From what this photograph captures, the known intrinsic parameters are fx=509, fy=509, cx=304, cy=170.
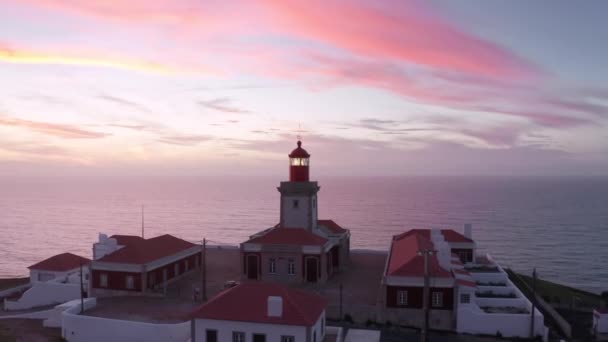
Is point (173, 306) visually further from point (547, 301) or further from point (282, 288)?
point (547, 301)

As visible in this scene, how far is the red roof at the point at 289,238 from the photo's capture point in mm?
39562

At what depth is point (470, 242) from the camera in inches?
1836

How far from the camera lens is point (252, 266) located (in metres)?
40.0

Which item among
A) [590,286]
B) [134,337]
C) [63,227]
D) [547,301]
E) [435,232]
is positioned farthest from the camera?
[63,227]

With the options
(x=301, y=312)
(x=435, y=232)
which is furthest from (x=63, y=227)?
(x=301, y=312)

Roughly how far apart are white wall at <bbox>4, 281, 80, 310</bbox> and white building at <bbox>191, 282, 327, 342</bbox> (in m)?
18.0

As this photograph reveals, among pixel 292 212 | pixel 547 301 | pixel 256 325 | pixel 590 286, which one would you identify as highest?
pixel 292 212

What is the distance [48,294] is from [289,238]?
1910 centimetres

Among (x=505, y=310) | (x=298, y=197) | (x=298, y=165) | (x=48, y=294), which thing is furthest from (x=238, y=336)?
(x=48, y=294)

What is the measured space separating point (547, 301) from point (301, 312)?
83.6 feet

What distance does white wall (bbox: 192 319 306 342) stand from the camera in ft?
80.6

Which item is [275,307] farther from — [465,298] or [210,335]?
[465,298]

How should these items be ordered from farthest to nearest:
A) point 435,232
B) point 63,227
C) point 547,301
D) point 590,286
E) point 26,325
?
1. point 63,227
2. point 590,286
3. point 435,232
4. point 547,301
5. point 26,325

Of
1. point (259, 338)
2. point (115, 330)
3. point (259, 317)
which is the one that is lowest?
point (115, 330)
